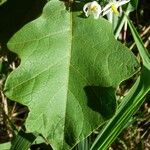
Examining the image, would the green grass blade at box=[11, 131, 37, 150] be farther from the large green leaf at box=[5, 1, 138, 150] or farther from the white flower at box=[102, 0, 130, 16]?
the white flower at box=[102, 0, 130, 16]

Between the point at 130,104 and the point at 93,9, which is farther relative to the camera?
the point at 130,104

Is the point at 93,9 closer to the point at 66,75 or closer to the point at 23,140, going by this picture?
the point at 66,75

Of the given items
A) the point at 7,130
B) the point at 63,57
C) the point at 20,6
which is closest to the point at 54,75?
the point at 63,57

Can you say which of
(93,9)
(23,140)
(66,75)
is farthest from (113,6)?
(23,140)

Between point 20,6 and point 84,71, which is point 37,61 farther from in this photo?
point 20,6

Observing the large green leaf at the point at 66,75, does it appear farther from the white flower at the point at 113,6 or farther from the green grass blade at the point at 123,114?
the green grass blade at the point at 123,114

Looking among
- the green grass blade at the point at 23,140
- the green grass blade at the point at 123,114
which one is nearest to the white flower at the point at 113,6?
the green grass blade at the point at 123,114
